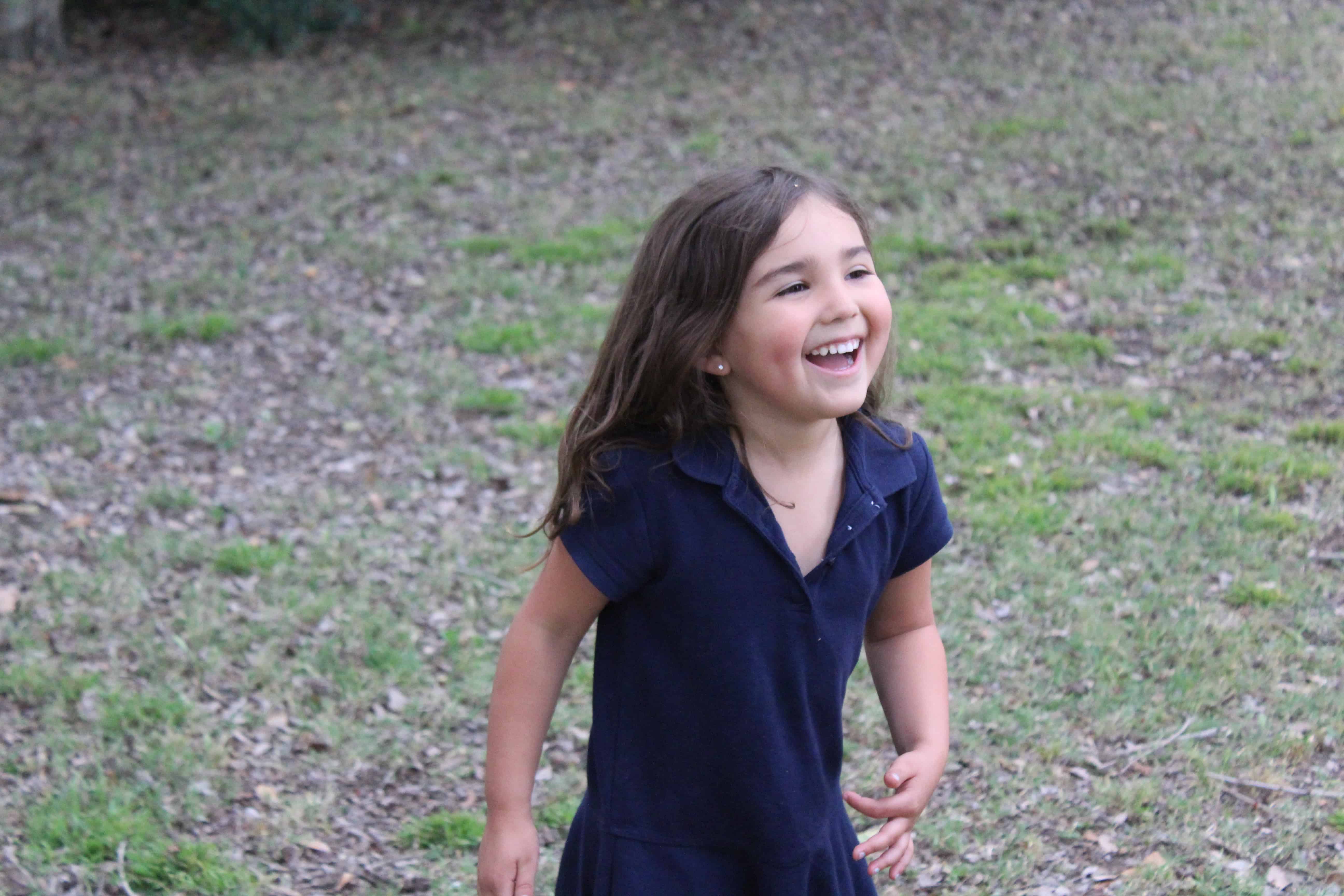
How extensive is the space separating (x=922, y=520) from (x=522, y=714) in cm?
62

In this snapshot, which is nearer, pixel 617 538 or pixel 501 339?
pixel 617 538

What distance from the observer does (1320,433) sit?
477cm

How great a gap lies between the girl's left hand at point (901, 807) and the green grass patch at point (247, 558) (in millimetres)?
2915

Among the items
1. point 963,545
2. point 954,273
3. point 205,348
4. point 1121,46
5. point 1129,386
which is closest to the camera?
point 963,545

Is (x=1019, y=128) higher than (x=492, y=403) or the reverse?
higher

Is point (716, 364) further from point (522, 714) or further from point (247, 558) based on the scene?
point (247, 558)

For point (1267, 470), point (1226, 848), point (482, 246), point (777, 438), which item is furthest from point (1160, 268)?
point (777, 438)

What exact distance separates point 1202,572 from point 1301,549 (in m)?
0.34

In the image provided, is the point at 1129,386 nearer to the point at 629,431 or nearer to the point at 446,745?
the point at 446,745

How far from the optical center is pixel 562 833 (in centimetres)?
314

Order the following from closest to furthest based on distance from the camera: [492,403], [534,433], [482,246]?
[534,433] → [492,403] → [482,246]

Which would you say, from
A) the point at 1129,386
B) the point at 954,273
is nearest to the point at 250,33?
the point at 954,273

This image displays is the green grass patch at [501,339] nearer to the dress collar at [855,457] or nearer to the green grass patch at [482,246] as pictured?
the green grass patch at [482,246]

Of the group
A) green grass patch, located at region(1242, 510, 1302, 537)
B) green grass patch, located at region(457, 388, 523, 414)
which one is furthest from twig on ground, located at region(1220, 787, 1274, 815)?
green grass patch, located at region(457, 388, 523, 414)
